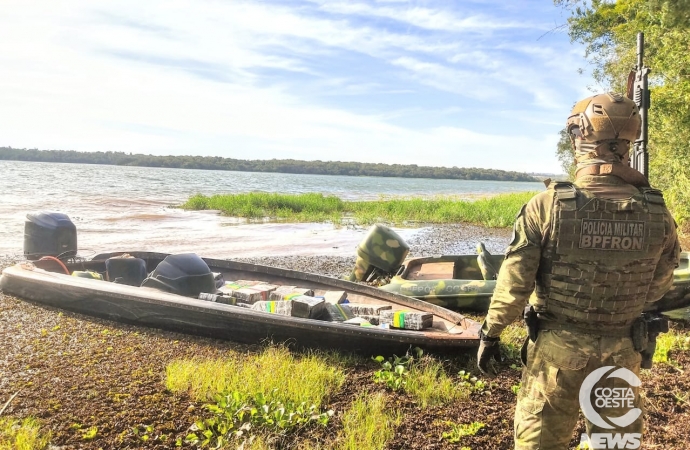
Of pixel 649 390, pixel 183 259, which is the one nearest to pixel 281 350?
pixel 183 259

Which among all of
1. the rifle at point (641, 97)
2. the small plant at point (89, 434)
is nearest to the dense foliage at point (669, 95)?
the rifle at point (641, 97)

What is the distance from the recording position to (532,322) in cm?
268

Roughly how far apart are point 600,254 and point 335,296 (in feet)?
15.1

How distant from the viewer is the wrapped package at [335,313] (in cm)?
579

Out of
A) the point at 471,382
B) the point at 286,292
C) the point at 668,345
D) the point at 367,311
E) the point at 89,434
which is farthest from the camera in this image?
the point at 286,292

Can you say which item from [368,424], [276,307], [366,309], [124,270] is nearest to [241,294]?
[276,307]

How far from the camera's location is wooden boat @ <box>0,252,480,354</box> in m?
5.20

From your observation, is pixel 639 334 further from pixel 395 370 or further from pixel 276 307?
pixel 276 307

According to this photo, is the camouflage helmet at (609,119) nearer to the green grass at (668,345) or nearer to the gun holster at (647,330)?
the gun holster at (647,330)

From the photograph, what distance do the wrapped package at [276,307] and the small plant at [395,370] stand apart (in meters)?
1.09

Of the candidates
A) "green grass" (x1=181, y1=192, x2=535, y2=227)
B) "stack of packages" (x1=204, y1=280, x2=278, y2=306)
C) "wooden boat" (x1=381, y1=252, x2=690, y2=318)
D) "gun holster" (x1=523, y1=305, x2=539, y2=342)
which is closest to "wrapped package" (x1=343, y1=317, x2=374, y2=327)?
"wooden boat" (x1=381, y1=252, x2=690, y2=318)

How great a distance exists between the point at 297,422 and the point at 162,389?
1386mm

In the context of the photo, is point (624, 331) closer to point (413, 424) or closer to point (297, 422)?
point (413, 424)

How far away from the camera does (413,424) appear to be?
13.3ft
